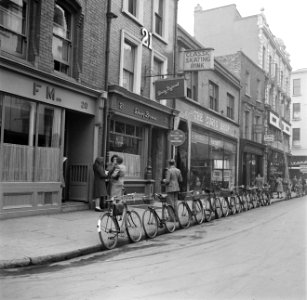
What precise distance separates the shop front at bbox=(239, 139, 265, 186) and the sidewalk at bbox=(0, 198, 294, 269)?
1917 cm

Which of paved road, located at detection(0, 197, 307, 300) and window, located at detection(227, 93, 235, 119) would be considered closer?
paved road, located at detection(0, 197, 307, 300)

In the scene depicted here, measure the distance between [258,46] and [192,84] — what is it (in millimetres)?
14176

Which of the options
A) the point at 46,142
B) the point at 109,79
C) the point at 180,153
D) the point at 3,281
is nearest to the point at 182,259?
the point at 3,281

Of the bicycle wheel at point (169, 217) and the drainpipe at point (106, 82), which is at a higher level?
the drainpipe at point (106, 82)

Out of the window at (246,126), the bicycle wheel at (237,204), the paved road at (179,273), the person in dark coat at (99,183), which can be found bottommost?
the paved road at (179,273)

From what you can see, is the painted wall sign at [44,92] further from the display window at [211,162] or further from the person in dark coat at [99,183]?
the display window at [211,162]

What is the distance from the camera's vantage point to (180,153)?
65.1 ft

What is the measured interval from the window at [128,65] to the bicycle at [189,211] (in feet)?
16.8

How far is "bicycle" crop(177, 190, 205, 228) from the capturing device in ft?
38.7

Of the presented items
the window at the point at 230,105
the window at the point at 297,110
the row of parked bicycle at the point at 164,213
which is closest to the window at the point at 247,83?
the window at the point at 230,105

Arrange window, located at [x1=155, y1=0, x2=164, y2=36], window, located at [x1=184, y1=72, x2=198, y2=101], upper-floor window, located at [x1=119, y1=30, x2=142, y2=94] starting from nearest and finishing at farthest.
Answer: upper-floor window, located at [x1=119, y1=30, x2=142, y2=94], window, located at [x1=155, y1=0, x2=164, y2=36], window, located at [x1=184, y1=72, x2=198, y2=101]

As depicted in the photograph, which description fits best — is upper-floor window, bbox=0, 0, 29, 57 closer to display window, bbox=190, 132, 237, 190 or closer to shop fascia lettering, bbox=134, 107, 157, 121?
shop fascia lettering, bbox=134, 107, 157, 121

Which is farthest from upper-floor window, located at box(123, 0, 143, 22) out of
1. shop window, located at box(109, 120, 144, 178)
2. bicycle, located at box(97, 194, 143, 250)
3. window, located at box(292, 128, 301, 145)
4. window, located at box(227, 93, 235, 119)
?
window, located at box(292, 128, 301, 145)

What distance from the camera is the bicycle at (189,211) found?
38.7 ft
